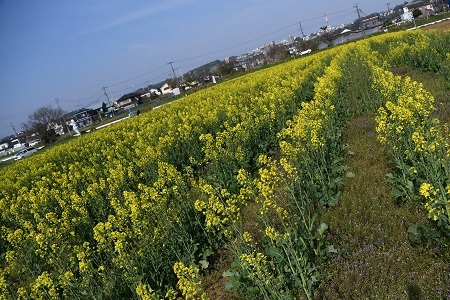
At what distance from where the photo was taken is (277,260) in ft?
18.4

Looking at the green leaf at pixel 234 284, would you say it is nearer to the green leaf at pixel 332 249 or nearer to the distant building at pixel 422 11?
the green leaf at pixel 332 249

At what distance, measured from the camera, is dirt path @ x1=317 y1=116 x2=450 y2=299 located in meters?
4.69

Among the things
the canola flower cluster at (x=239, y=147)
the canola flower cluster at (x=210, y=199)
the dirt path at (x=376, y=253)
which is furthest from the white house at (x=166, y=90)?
the dirt path at (x=376, y=253)

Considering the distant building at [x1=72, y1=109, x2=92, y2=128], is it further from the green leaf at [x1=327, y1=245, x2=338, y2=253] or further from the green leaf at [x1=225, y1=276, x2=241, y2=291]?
the green leaf at [x1=327, y1=245, x2=338, y2=253]

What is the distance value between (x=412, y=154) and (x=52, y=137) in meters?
85.1

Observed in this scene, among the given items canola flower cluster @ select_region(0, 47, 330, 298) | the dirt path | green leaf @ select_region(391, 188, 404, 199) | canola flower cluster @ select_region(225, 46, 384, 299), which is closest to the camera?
the dirt path

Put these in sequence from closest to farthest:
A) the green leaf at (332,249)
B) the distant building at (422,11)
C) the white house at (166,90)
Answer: the green leaf at (332,249), the distant building at (422,11), the white house at (166,90)

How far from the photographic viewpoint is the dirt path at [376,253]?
469 cm

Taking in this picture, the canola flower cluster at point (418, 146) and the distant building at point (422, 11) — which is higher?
the distant building at point (422, 11)

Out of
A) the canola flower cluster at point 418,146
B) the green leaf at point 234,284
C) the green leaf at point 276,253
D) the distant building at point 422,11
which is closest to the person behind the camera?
the canola flower cluster at point 418,146

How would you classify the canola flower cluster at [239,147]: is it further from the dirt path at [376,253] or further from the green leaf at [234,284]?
the dirt path at [376,253]

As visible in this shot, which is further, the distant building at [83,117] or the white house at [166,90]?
the white house at [166,90]

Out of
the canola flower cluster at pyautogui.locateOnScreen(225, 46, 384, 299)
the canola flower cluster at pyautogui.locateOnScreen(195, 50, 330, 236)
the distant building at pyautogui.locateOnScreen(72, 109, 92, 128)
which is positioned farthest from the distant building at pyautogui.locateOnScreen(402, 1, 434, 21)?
the canola flower cluster at pyautogui.locateOnScreen(225, 46, 384, 299)

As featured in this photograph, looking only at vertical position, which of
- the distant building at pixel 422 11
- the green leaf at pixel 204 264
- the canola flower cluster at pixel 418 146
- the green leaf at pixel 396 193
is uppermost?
the distant building at pixel 422 11
